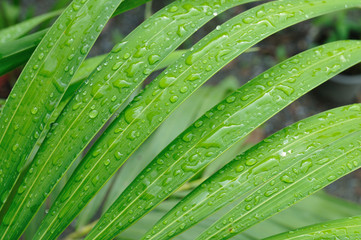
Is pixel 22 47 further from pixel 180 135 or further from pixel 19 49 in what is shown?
pixel 180 135

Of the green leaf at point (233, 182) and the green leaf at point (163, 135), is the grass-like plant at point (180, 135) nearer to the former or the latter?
the green leaf at point (233, 182)

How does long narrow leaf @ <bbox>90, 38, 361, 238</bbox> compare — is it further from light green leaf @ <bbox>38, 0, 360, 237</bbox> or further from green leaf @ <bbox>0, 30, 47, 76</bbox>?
green leaf @ <bbox>0, 30, 47, 76</bbox>

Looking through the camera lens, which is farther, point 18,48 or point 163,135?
point 163,135

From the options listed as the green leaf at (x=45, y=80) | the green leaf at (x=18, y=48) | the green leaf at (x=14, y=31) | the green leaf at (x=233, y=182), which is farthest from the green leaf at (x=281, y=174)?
the green leaf at (x=14, y=31)

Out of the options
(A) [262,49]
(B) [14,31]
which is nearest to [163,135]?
(B) [14,31]

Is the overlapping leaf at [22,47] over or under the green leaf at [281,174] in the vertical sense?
over

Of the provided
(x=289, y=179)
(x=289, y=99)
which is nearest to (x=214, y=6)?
(x=289, y=99)

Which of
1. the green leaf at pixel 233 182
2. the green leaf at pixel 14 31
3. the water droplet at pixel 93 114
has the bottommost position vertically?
the green leaf at pixel 233 182

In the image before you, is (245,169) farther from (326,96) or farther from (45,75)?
(326,96)
